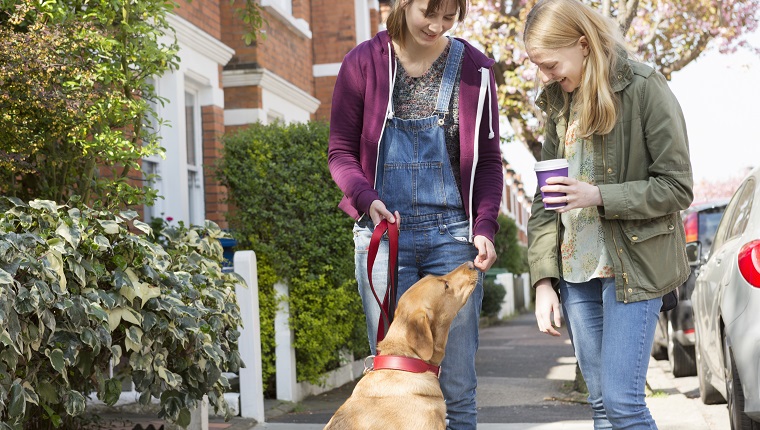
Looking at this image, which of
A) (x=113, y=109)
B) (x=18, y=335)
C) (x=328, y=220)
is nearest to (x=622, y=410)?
(x=18, y=335)

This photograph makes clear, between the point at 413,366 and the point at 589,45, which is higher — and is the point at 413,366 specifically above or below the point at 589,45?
below

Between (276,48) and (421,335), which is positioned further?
(276,48)

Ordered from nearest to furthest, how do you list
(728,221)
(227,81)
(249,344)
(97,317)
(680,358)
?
(97,317), (728,221), (249,344), (680,358), (227,81)

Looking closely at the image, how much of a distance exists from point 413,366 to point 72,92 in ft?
10.2

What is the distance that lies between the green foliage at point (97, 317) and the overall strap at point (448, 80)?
189cm

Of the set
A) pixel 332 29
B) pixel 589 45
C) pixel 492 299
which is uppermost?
pixel 332 29

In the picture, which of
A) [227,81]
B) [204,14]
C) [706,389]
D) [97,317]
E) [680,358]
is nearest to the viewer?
[97,317]

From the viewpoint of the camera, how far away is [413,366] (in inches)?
151

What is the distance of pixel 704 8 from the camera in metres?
14.6

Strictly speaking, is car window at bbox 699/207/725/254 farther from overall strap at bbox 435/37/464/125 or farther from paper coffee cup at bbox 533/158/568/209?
paper coffee cup at bbox 533/158/568/209

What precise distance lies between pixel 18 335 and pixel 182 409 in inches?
53.6

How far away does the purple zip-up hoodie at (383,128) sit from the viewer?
4.08 meters

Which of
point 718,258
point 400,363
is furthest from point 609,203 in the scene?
point 718,258

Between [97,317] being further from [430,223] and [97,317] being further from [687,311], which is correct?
[687,311]
